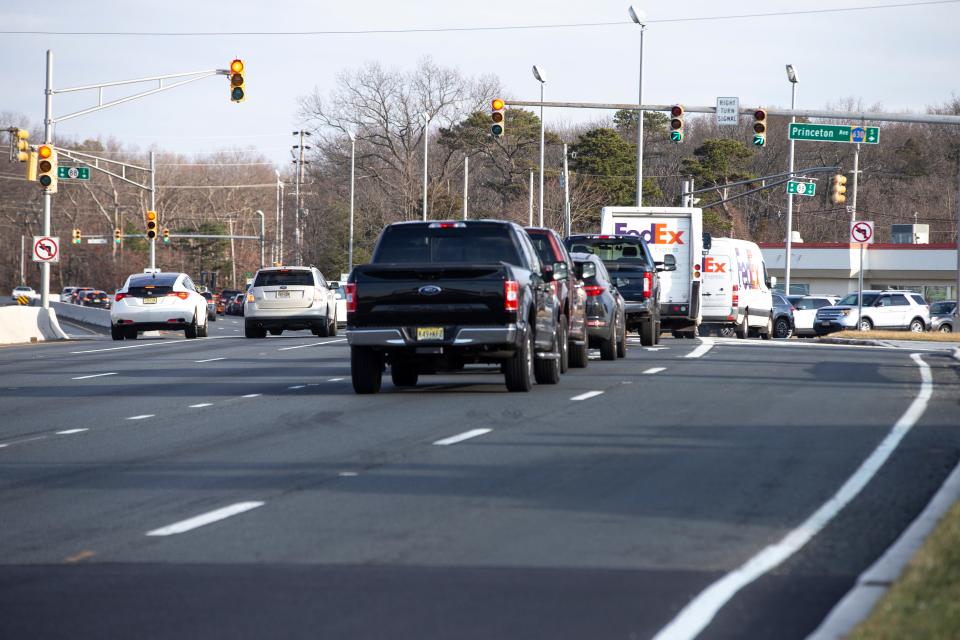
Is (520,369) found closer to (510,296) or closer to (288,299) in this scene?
(510,296)

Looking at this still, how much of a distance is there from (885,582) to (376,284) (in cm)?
1072

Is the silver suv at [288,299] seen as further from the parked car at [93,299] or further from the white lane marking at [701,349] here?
the parked car at [93,299]

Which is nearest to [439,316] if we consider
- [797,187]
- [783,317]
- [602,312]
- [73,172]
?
[602,312]

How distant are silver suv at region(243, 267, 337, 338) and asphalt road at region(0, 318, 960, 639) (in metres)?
17.1

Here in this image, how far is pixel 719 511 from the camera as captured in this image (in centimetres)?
872

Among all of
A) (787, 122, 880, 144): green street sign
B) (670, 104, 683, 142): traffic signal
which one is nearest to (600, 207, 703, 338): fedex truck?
(670, 104, 683, 142): traffic signal

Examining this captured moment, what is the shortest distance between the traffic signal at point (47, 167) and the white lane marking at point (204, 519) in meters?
33.5

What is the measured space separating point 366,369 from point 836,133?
23503mm

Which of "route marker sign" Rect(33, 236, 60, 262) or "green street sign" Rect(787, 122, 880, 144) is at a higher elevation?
"green street sign" Rect(787, 122, 880, 144)

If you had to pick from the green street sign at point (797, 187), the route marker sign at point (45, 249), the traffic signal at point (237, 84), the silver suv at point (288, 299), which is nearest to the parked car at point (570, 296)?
the silver suv at point (288, 299)

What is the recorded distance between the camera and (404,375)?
62.6ft

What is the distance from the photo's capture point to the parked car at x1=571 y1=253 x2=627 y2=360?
23.4 meters

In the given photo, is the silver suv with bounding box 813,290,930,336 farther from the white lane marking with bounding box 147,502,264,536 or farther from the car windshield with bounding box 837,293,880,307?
the white lane marking with bounding box 147,502,264,536

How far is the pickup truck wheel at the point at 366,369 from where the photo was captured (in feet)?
55.7
